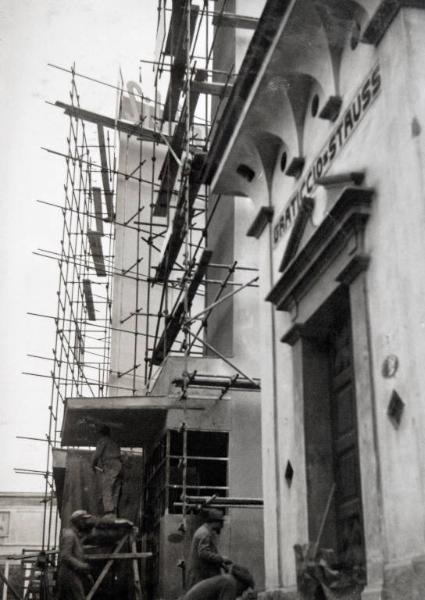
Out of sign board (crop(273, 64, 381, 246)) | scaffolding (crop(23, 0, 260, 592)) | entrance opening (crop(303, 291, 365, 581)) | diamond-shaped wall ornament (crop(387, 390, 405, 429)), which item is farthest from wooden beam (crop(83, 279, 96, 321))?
diamond-shaped wall ornament (crop(387, 390, 405, 429))

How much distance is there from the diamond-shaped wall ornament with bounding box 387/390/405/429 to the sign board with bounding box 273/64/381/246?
2828 mm

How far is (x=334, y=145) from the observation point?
9805mm

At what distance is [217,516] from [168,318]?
861 cm

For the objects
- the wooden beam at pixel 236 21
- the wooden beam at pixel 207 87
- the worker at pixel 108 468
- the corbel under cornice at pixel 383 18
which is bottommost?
the worker at pixel 108 468

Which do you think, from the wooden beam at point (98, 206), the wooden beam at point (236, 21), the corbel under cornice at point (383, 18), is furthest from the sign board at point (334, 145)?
the wooden beam at point (98, 206)

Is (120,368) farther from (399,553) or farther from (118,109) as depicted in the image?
(399,553)

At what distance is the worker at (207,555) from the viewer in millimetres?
11634

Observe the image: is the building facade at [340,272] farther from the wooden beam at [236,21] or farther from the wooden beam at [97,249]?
the wooden beam at [97,249]

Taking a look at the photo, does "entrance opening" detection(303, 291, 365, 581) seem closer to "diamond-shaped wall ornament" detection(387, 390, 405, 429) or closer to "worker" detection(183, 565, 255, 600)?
"diamond-shaped wall ornament" detection(387, 390, 405, 429)

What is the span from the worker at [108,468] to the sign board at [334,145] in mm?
8306

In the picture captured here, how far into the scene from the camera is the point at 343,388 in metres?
9.89

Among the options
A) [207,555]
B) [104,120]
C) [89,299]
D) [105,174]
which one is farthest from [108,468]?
[105,174]

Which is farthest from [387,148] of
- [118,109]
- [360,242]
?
[118,109]

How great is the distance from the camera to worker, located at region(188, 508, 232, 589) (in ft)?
38.2
